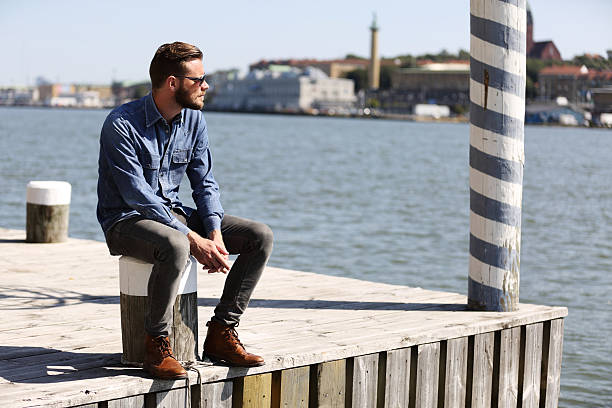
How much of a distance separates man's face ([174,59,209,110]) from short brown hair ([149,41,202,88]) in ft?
0.09

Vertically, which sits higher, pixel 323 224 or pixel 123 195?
pixel 123 195

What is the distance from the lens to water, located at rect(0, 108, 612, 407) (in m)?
15.5

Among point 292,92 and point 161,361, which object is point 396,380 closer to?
point 161,361

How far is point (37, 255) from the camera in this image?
29.1ft

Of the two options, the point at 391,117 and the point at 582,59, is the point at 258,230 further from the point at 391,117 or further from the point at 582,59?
the point at 391,117

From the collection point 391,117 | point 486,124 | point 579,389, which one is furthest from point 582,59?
point 391,117

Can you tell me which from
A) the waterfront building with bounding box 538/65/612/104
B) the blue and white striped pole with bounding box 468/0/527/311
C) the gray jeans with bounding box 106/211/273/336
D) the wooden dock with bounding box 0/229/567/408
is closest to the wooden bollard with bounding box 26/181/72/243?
the wooden dock with bounding box 0/229/567/408

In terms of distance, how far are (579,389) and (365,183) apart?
30665 mm

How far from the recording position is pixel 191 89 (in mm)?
4836

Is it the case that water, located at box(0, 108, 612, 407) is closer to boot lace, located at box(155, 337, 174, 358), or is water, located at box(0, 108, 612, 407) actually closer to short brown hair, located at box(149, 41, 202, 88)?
boot lace, located at box(155, 337, 174, 358)

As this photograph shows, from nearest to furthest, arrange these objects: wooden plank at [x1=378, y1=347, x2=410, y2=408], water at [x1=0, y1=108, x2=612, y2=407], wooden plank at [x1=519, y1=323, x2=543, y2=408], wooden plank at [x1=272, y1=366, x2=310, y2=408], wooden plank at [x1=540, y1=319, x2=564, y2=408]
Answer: wooden plank at [x1=272, y1=366, x2=310, y2=408]
wooden plank at [x1=378, y1=347, x2=410, y2=408]
wooden plank at [x1=519, y1=323, x2=543, y2=408]
wooden plank at [x1=540, y1=319, x2=564, y2=408]
water at [x1=0, y1=108, x2=612, y2=407]

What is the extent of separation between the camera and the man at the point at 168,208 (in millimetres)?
4727

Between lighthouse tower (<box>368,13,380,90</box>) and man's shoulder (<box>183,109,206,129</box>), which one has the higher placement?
lighthouse tower (<box>368,13,380,90</box>)

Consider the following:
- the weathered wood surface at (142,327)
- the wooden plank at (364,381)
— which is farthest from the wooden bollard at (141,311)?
the wooden plank at (364,381)
